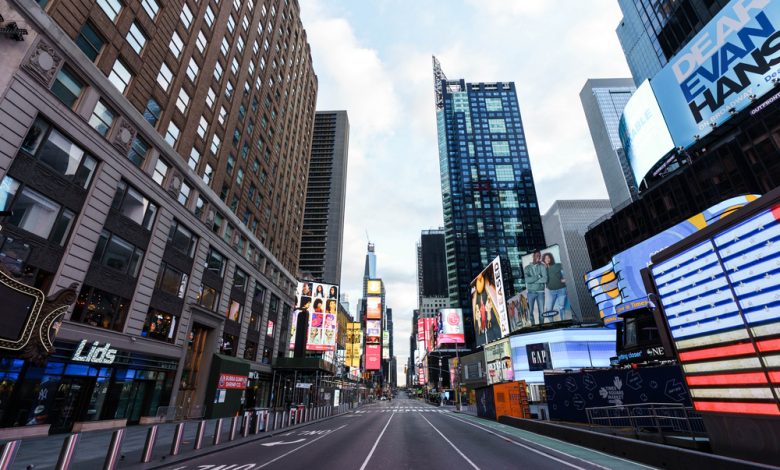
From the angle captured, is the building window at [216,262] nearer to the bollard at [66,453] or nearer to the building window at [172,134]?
the building window at [172,134]

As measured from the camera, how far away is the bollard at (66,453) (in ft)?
25.9

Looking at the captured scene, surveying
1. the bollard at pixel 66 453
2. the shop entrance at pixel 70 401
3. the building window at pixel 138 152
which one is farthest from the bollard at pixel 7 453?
the building window at pixel 138 152

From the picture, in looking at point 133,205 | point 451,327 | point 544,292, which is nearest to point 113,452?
point 133,205

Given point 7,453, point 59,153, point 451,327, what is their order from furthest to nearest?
point 451,327
point 59,153
point 7,453

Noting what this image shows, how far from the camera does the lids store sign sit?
17125mm

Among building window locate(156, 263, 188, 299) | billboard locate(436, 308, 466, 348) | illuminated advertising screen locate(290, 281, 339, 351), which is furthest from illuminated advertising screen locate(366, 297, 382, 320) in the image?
building window locate(156, 263, 188, 299)

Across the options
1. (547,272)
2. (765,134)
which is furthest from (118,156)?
(547,272)

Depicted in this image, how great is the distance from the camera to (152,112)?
24.3 m

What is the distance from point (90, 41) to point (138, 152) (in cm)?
659

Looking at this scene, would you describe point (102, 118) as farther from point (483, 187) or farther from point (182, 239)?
point (483, 187)

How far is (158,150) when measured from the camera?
2400cm

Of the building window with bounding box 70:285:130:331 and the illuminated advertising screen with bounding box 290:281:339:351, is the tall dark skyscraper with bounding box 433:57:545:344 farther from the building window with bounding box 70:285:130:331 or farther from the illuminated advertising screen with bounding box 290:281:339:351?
the building window with bounding box 70:285:130:331

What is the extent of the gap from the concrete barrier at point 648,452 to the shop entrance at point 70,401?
83.1 ft

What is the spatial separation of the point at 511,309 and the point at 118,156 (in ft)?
222
